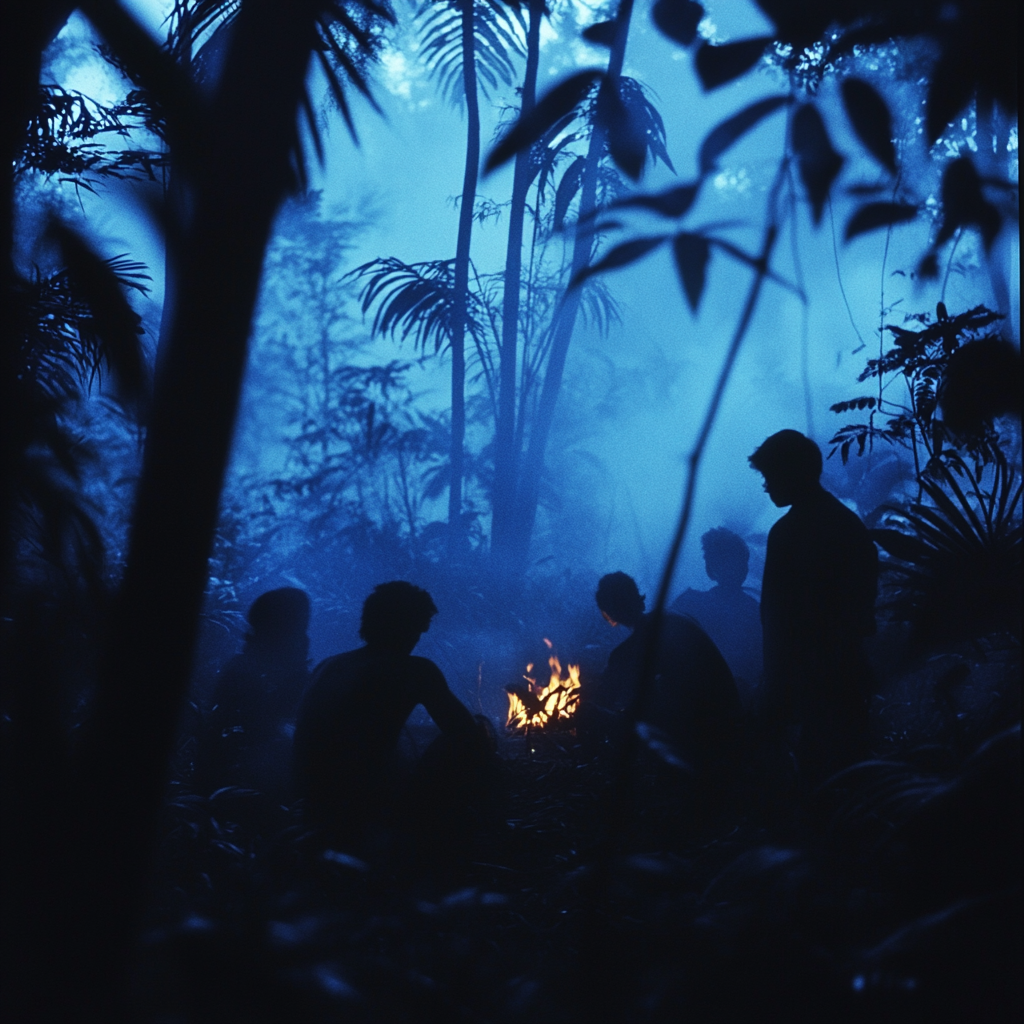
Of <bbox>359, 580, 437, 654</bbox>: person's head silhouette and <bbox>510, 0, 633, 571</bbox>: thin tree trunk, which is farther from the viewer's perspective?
<bbox>510, 0, 633, 571</bbox>: thin tree trunk

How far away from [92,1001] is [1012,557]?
2299mm

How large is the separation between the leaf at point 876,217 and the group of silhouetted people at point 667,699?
1344 mm

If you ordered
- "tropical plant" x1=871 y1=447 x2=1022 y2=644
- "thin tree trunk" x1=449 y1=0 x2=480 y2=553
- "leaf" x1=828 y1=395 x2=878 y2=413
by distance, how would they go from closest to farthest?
"tropical plant" x1=871 y1=447 x2=1022 y2=644
"leaf" x1=828 y1=395 x2=878 y2=413
"thin tree trunk" x1=449 y1=0 x2=480 y2=553

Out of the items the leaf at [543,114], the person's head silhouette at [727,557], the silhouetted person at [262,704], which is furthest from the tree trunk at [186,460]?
the person's head silhouette at [727,557]

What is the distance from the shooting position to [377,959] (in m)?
1.02

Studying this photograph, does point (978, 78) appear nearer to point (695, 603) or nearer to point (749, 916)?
point (749, 916)

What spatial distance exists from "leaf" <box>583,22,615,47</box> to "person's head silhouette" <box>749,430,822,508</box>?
166 centimetres

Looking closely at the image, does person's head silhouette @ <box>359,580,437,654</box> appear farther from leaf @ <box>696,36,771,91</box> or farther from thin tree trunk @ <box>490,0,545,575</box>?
thin tree trunk @ <box>490,0,545,575</box>

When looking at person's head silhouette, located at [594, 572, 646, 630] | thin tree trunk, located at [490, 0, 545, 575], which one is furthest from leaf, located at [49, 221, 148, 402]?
thin tree trunk, located at [490, 0, 545, 575]

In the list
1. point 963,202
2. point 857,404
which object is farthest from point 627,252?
point 857,404

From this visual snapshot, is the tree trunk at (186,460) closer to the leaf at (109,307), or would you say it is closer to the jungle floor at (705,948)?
the jungle floor at (705,948)

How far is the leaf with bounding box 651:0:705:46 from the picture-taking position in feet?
3.31

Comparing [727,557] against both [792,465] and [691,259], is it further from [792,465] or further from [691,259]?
[691,259]

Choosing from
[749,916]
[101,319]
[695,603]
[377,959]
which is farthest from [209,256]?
[695,603]
